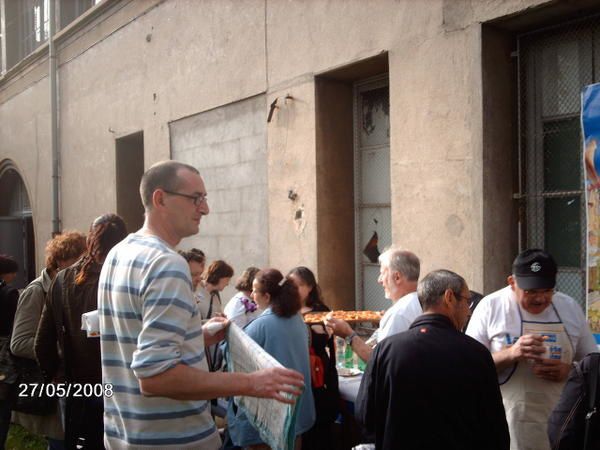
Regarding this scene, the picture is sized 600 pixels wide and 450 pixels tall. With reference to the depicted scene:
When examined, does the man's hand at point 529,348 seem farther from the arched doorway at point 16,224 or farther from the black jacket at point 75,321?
the arched doorway at point 16,224

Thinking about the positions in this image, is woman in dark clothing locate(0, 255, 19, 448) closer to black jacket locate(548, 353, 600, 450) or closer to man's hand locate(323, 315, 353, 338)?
man's hand locate(323, 315, 353, 338)

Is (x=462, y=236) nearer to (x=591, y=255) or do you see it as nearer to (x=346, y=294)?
(x=591, y=255)

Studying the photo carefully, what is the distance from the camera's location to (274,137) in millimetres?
7414

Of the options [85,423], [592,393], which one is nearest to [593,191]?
[592,393]

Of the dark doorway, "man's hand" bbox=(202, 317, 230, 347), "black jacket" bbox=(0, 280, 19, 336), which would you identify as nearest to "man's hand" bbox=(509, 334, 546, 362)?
"man's hand" bbox=(202, 317, 230, 347)

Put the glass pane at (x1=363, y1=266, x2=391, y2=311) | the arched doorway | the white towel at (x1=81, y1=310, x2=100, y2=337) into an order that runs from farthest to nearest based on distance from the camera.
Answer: the arched doorway → the glass pane at (x1=363, y1=266, x2=391, y2=311) → the white towel at (x1=81, y1=310, x2=100, y2=337)

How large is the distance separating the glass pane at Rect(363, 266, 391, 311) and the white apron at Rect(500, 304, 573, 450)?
10.8ft

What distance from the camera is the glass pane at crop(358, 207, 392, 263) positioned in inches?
258

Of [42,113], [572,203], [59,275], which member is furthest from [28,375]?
[42,113]

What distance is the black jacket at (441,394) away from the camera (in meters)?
2.58

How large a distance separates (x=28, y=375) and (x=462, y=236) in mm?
3751

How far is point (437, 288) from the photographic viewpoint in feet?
9.20

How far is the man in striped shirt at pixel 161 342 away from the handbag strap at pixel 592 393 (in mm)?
1495
